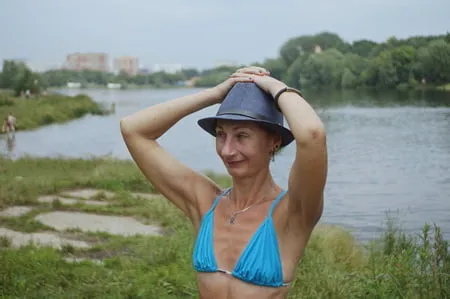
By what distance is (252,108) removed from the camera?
218 centimetres

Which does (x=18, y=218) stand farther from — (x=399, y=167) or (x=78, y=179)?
(x=399, y=167)

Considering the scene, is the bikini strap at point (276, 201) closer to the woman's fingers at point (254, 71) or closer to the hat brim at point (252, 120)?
the hat brim at point (252, 120)

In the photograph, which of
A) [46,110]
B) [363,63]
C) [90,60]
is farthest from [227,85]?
[90,60]

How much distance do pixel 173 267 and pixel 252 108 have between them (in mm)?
3864

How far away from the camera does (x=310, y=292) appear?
16.7 feet

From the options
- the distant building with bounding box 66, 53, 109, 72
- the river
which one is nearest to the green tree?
the river

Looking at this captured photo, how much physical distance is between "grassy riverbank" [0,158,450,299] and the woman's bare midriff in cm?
212

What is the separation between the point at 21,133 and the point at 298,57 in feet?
64.8

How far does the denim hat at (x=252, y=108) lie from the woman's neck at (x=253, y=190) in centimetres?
16

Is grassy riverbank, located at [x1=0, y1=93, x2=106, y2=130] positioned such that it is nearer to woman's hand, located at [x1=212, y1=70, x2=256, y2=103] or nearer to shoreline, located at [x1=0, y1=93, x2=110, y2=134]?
shoreline, located at [x1=0, y1=93, x2=110, y2=134]

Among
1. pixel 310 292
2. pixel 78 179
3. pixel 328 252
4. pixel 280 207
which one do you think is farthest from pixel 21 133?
pixel 280 207

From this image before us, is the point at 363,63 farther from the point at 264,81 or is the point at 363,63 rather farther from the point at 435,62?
the point at 264,81

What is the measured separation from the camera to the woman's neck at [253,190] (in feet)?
7.50

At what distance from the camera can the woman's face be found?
86.8 inches
